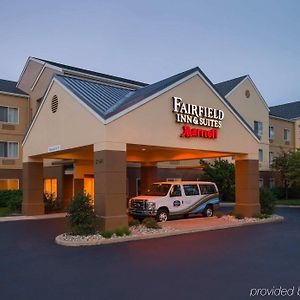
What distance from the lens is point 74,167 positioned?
27016 millimetres

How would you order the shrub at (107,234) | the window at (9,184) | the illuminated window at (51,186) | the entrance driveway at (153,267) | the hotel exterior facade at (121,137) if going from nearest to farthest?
the entrance driveway at (153,267) → the shrub at (107,234) → the hotel exterior facade at (121,137) → the illuminated window at (51,186) → the window at (9,184)

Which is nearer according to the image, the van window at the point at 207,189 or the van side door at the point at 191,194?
the van side door at the point at 191,194

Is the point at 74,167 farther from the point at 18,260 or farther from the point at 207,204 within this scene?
the point at 18,260

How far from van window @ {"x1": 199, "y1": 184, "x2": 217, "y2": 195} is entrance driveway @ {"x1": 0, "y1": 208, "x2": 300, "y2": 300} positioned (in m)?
5.98

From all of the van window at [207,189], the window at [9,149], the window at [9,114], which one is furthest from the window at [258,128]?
the window at [9,149]

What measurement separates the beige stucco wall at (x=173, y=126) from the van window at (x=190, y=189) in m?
2.43

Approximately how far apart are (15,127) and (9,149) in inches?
71.3

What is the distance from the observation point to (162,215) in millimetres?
18625

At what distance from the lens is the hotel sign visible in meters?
17.5

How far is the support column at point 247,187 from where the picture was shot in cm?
2039

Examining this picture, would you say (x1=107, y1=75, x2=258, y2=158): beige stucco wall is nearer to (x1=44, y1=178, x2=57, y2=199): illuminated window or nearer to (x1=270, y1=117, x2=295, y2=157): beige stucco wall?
(x1=44, y1=178, x2=57, y2=199): illuminated window

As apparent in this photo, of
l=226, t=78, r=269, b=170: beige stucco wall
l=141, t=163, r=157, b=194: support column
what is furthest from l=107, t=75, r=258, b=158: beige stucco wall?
l=226, t=78, r=269, b=170: beige stucco wall

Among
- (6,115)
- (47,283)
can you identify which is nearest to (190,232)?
(47,283)

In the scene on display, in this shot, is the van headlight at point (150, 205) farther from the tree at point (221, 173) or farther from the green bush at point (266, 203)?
the tree at point (221, 173)
